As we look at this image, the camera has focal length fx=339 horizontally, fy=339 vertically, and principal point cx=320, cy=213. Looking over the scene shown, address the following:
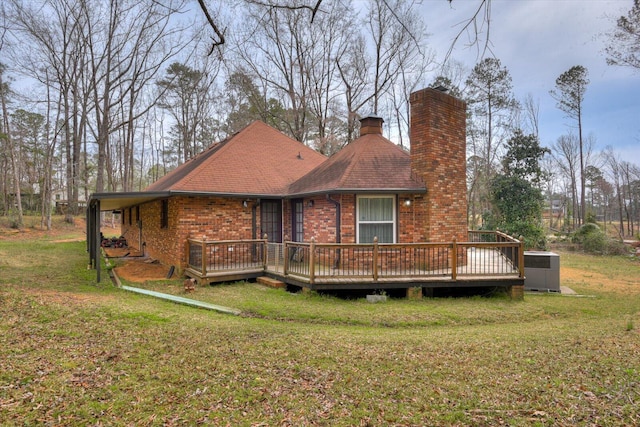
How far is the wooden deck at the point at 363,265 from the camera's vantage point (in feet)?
26.6

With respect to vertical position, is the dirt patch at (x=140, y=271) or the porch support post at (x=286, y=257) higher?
the porch support post at (x=286, y=257)

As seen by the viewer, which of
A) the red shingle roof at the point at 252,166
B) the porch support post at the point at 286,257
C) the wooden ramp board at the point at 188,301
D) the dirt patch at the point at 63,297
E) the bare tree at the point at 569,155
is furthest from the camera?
the bare tree at the point at 569,155

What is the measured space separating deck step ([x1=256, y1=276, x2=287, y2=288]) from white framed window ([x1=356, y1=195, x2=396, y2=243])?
2.54 meters

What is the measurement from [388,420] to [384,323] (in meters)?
3.56

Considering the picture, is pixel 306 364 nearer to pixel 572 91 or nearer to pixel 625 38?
pixel 625 38

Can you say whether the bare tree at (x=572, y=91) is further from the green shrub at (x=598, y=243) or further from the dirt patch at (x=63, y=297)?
the dirt patch at (x=63, y=297)

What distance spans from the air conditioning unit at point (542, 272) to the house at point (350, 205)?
233 centimetres

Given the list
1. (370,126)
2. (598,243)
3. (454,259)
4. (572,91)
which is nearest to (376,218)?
(454,259)

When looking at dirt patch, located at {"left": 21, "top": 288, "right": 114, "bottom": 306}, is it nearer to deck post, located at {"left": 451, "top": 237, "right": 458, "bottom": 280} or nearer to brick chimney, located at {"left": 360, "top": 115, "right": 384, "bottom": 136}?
deck post, located at {"left": 451, "top": 237, "right": 458, "bottom": 280}

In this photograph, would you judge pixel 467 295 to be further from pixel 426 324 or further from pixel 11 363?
pixel 11 363

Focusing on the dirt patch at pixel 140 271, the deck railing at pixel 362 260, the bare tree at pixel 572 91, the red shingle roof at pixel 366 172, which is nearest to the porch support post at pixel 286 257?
the deck railing at pixel 362 260

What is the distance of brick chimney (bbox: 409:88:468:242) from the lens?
967 cm

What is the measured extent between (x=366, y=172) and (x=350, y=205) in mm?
1260

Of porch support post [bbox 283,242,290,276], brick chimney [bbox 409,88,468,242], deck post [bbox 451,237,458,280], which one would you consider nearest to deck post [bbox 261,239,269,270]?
porch support post [bbox 283,242,290,276]
